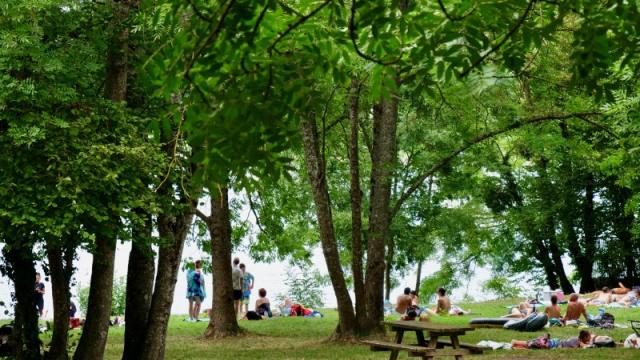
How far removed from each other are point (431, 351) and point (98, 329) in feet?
14.6

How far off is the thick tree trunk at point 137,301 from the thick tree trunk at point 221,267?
5.79m

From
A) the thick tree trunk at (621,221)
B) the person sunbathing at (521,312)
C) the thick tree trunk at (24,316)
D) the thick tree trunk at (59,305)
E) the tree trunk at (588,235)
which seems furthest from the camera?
the tree trunk at (588,235)

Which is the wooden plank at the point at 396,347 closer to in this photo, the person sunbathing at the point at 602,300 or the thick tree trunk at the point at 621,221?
the person sunbathing at the point at 602,300

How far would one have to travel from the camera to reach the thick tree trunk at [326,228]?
1754cm

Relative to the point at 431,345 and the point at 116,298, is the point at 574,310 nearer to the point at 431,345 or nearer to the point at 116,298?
the point at 431,345

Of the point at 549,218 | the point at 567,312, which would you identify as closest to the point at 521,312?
the point at 567,312

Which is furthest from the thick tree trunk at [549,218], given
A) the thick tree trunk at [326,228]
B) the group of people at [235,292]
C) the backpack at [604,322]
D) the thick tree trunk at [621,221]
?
the thick tree trunk at [326,228]

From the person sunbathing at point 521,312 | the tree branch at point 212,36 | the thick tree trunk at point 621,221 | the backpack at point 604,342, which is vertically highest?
the thick tree trunk at point 621,221

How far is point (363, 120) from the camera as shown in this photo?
23.8 m

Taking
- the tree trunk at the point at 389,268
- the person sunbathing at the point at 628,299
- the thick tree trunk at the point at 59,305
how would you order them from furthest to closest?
the tree trunk at the point at 389,268 < the person sunbathing at the point at 628,299 < the thick tree trunk at the point at 59,305

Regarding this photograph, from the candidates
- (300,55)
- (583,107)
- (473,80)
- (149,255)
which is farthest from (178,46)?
(583,107)

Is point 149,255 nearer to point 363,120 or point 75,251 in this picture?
point 75,251

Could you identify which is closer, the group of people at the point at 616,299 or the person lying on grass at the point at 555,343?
the person lying on grass at the point at 555,343

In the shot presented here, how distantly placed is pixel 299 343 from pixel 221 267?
283 cm
